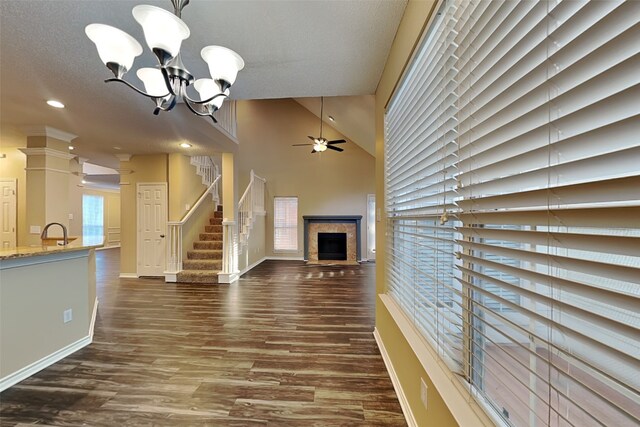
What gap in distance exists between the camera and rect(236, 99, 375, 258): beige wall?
25.9 feet

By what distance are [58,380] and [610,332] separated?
10.9 feet

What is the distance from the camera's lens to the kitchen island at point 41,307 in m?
2.14

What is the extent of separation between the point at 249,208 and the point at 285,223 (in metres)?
1.73

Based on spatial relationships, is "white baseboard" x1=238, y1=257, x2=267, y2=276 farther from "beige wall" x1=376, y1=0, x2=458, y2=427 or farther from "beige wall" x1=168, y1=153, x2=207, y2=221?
"beige wall" x1=376, y1=0, x2=458, y2=427

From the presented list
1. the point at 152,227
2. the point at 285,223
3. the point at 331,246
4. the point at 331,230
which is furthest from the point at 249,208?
the point at 331,246

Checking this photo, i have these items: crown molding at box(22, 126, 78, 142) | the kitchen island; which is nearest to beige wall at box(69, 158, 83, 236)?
crown molding at box(22, 126, 78, 142)

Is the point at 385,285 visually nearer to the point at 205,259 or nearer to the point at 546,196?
the point at 546,196

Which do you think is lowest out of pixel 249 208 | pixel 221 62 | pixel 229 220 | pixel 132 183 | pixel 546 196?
pixel 229 220

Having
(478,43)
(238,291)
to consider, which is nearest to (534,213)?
(478,43)

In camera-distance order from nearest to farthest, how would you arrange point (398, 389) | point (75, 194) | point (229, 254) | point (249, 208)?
1. point (398, 389)
2. point (229, 254)
3. point (249, 208)
4. point (75, 194)

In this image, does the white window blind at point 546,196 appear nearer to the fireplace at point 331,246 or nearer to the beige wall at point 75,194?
the fireplace at point 331,246

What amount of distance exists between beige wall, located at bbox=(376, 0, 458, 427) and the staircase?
3894 millimetres

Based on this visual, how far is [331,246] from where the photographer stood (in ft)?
25.9

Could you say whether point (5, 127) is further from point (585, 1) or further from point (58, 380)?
point (585, 1)
